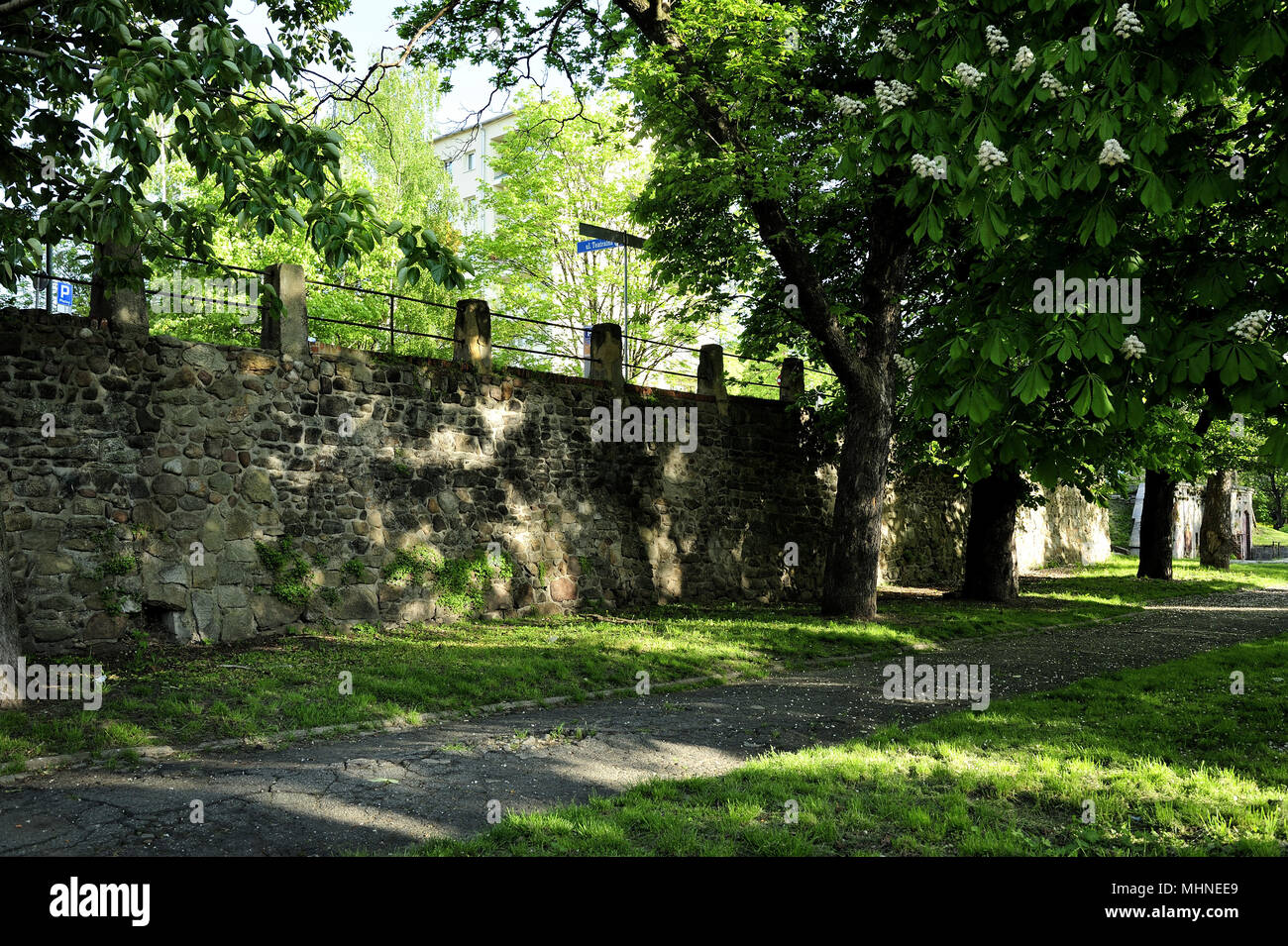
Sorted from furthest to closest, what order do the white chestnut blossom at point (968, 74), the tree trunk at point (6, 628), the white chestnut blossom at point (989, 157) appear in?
the tree trunk at point (6, 628)
the white chestnut blossom at point (968, 74)
the white chestnut blossom at point (989, 157)

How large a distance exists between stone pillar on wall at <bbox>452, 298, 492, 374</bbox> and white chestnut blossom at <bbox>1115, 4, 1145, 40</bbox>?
9.24 m

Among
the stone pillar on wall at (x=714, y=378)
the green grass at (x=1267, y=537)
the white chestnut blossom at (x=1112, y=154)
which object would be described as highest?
the stone pillar on wall at (x=714, y=378)

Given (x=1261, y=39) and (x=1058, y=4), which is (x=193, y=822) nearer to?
(x=1058, y=4)

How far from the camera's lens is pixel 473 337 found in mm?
12641

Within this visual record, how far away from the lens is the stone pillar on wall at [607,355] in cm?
1422

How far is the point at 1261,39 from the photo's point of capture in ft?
13.8

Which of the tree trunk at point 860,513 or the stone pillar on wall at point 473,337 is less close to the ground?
the stone pillar on wall at point 473,337

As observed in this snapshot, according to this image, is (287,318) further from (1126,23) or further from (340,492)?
(1126,23)

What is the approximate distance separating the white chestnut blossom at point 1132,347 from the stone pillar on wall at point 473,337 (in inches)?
364

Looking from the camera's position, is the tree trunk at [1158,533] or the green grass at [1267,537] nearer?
the tree trunk at [1158,533]

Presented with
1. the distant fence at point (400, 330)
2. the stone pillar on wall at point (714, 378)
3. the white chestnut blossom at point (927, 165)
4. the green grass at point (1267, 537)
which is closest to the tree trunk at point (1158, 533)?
the distant fence at point (400, 330)

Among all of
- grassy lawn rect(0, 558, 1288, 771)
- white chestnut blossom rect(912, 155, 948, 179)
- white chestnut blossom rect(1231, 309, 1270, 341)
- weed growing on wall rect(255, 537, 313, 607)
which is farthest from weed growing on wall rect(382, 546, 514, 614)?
white chestnut blossom rect(1231, 309, 1270, 341)

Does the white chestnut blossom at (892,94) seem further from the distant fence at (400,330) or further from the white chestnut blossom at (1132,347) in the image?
the distant fence at (400,330)

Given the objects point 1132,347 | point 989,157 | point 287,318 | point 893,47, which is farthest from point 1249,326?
point 287,318
